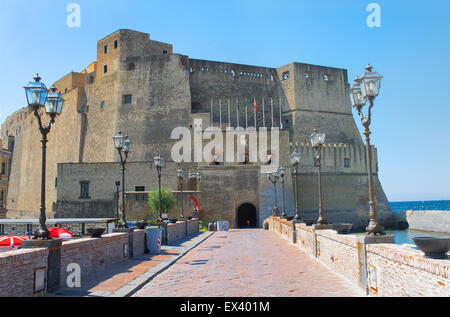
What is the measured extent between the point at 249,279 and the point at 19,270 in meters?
4.09

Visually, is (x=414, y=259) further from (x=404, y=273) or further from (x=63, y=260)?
(x=63, y=260)

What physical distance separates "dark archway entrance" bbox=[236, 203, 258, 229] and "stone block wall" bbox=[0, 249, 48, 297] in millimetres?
27206

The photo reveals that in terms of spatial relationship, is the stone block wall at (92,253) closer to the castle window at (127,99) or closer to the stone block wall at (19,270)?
the stone block wall at (19,270)

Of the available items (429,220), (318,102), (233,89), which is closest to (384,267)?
(429,220)

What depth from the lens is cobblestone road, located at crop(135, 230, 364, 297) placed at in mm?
6418

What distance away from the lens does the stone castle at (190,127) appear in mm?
30734

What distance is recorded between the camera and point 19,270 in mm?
5410

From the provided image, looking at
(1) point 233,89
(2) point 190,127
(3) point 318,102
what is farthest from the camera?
(3) point 318,102

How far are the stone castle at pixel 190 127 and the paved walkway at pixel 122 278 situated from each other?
19.0m

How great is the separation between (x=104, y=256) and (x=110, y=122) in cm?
2890

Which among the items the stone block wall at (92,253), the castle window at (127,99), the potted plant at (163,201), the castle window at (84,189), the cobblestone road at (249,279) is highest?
the castle window at (127,99)

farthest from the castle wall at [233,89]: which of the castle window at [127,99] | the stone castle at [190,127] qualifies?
the castle window at [127,99]
